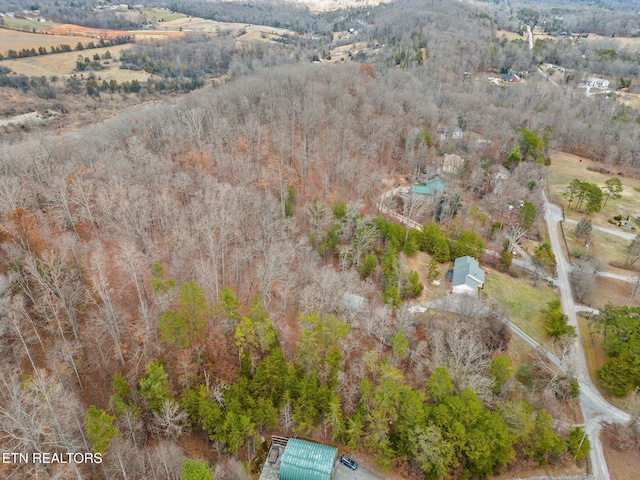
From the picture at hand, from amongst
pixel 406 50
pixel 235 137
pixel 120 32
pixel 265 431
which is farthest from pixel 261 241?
pixel 120 32

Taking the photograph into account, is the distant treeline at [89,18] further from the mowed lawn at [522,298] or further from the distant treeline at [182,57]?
the mowed lawn at [522,298]

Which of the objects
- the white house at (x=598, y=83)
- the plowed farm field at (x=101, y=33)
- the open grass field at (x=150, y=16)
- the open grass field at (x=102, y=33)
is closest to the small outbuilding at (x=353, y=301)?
the white house at (x=598, y=83)

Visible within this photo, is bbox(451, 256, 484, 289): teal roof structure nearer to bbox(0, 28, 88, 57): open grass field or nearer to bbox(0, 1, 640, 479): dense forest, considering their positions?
bbox(0, 1, 640, 479): dense forest

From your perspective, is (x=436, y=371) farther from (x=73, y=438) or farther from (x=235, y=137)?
(x=235, y=137)

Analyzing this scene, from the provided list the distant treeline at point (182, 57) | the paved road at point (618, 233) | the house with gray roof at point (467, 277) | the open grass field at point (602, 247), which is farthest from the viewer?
the distant treeline at point (182, 57)

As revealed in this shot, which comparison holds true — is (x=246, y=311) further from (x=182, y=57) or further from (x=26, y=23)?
(x=26, y=23)

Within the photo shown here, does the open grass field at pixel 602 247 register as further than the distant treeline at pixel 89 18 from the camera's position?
No
